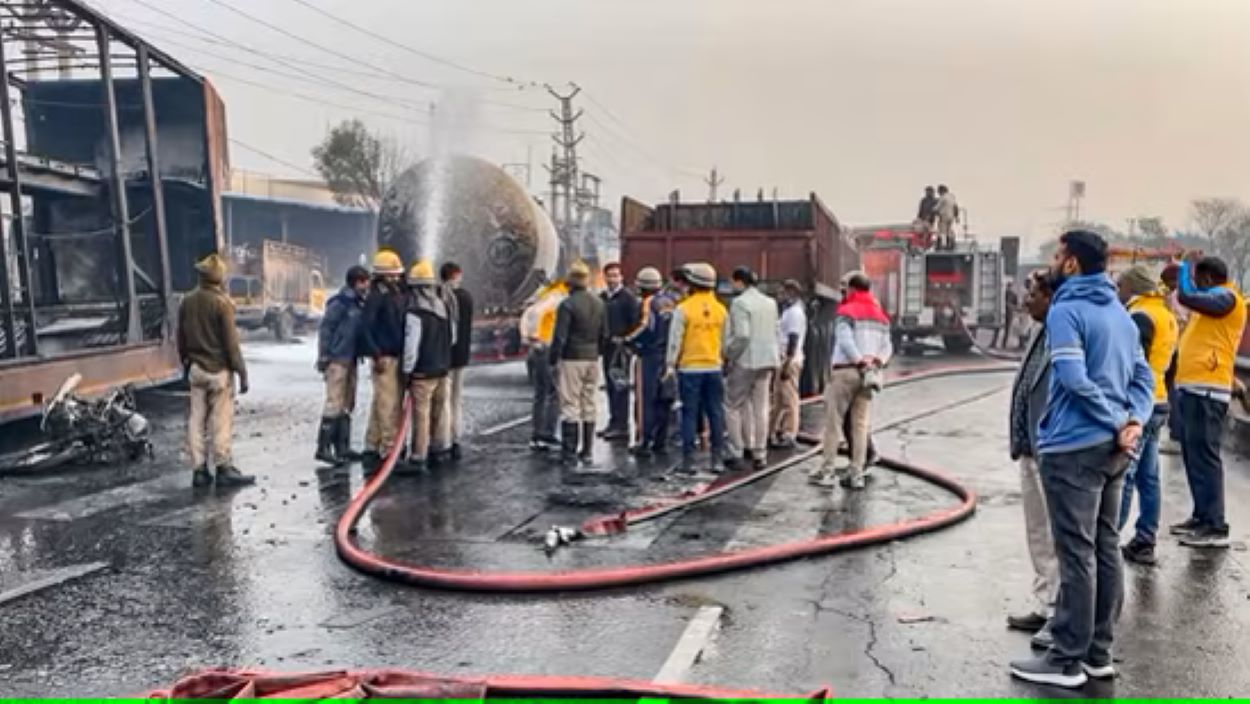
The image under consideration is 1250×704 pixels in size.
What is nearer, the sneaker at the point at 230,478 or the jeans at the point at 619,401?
the sneaker at the point at 230,478

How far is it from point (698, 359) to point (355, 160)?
37.7 meters

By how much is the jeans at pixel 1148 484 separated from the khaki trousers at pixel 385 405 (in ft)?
19.1

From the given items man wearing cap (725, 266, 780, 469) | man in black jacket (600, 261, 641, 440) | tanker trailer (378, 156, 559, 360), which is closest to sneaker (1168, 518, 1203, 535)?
man wearing cap (725, 266, 780, 469)

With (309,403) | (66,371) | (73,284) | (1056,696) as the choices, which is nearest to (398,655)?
(1056,696)

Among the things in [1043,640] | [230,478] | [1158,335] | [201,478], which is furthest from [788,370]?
[1043,640]

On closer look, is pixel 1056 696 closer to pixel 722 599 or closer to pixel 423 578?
pixel 722 599

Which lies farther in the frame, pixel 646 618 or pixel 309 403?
pixel 309 403

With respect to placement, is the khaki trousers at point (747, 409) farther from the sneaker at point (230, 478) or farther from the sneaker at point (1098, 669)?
the sneaker at point (1098, 669)

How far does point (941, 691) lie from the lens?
409 cm

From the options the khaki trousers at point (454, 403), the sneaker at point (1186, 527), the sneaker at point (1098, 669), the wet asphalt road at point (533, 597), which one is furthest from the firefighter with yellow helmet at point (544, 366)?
the sneaker at point (1098, 669)

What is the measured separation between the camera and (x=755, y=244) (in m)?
12.7

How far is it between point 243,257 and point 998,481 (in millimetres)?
26857

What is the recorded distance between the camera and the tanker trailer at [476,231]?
16.5 m

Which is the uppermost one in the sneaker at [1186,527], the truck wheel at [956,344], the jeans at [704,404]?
the jeans at [704,404]
